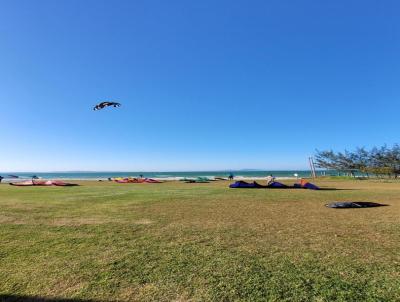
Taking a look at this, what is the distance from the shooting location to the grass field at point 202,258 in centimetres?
457

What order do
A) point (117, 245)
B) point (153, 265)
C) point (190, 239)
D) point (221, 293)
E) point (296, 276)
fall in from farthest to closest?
point (190, 239)
point (117, 245)
point (153, 265)
point (296, 276)
point (221, 293)

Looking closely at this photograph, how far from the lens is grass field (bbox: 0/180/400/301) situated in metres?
4.57

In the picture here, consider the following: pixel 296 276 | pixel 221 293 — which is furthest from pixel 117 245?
pixel 296 276

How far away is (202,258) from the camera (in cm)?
605

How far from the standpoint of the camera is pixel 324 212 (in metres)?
12.1

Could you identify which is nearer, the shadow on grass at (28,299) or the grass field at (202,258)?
the shadow on grass at (28,299)

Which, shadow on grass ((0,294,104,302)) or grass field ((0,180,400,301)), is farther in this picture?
grass field ((0,180,400,301))

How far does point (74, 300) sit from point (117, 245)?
110 inches

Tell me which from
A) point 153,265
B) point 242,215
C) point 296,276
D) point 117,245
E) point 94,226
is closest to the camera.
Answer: point 296,276

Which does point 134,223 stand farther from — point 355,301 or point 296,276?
point 355,301

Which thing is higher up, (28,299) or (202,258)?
(202,258)

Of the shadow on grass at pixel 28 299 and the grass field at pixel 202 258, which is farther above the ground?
the grass field at pixel 202 258

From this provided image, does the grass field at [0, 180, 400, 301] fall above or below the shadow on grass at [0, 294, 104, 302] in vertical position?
above

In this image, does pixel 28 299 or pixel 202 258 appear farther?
pixel 202 258
